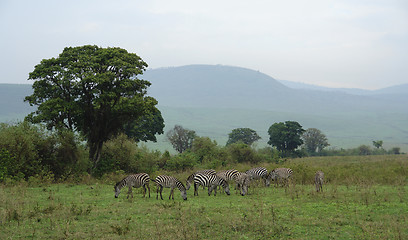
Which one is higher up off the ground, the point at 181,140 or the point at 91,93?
the point at 91,93

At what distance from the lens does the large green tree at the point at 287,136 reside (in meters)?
77.3

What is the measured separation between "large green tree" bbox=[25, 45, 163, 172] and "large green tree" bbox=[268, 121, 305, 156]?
51171 millimetres

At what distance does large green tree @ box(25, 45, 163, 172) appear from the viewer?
97.1 feet

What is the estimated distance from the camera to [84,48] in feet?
107

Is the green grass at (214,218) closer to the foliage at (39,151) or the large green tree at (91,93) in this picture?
the foliage at (39,151)

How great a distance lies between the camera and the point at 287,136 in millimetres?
77500

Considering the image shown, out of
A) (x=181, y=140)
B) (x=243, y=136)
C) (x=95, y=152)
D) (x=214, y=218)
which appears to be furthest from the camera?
(x=243, y=136)

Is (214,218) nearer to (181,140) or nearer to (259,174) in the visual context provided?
(259,174)

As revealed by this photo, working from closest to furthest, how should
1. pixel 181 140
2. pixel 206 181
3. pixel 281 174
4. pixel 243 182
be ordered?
pixel 206 181 < pixel 243 182 < pixel 281 174 < pixel 181 140

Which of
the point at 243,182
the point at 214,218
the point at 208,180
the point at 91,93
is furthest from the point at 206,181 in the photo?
the point at 91,93

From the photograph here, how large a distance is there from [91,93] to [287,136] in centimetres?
5571

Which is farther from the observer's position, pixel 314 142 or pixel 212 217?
pixel 314 142

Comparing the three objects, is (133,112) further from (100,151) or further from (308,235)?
(308,235)

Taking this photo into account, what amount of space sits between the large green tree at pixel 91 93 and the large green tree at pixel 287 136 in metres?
51.2
